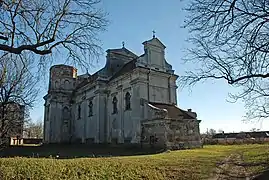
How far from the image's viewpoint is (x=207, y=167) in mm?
13977

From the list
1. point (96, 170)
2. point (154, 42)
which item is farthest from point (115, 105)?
point (96, 170)

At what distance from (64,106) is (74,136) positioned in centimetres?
566

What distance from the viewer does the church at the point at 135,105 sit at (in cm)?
2656

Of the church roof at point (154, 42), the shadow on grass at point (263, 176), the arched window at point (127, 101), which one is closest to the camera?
the shadow on grass at point (263, 176)

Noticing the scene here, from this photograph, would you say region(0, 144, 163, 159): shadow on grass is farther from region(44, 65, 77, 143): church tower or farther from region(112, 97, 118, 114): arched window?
region(44, 65, 77, 143): church tower

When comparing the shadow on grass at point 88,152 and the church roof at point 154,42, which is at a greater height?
the church roof at point 154,42

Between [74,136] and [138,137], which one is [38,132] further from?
[138,137]

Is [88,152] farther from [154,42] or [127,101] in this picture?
[154,42]

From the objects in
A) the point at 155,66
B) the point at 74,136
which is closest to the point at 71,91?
the point at 74,136

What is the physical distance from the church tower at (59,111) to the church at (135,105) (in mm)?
2537

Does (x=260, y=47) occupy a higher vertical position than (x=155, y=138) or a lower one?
higher

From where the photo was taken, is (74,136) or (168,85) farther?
(74,136)

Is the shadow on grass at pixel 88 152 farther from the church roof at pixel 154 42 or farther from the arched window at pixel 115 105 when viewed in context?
the church roof at pixel 154 42

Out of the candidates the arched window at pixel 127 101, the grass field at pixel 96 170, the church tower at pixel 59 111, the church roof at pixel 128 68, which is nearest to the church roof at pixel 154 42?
the church roof at pixel 128 68
